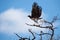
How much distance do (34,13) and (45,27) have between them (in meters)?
4.56

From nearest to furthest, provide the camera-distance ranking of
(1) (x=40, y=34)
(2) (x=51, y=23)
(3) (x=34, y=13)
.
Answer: (3) (x=34, y=13), (2) (x=51, y=23), (1) (x=40, y=34)

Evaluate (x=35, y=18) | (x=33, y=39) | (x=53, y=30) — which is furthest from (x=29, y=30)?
(x=35, y=18)

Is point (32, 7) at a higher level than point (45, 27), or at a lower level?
higher

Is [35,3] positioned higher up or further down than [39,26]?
higher up

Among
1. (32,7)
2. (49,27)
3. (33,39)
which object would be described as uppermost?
(32,7)

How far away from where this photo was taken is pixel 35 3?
44.9 feet

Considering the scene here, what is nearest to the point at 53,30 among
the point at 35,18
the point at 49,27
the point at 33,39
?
the point at 49,27

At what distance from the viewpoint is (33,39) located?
17016mm

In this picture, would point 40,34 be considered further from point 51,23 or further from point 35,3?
point 35,3

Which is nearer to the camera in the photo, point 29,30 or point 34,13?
point 34,13

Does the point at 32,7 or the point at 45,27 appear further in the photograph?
the point at 45,27

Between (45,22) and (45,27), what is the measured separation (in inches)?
31.5

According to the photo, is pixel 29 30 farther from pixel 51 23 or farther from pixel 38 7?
pixel 38 7

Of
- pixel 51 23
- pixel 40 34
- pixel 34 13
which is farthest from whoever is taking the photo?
pixel 40 34
